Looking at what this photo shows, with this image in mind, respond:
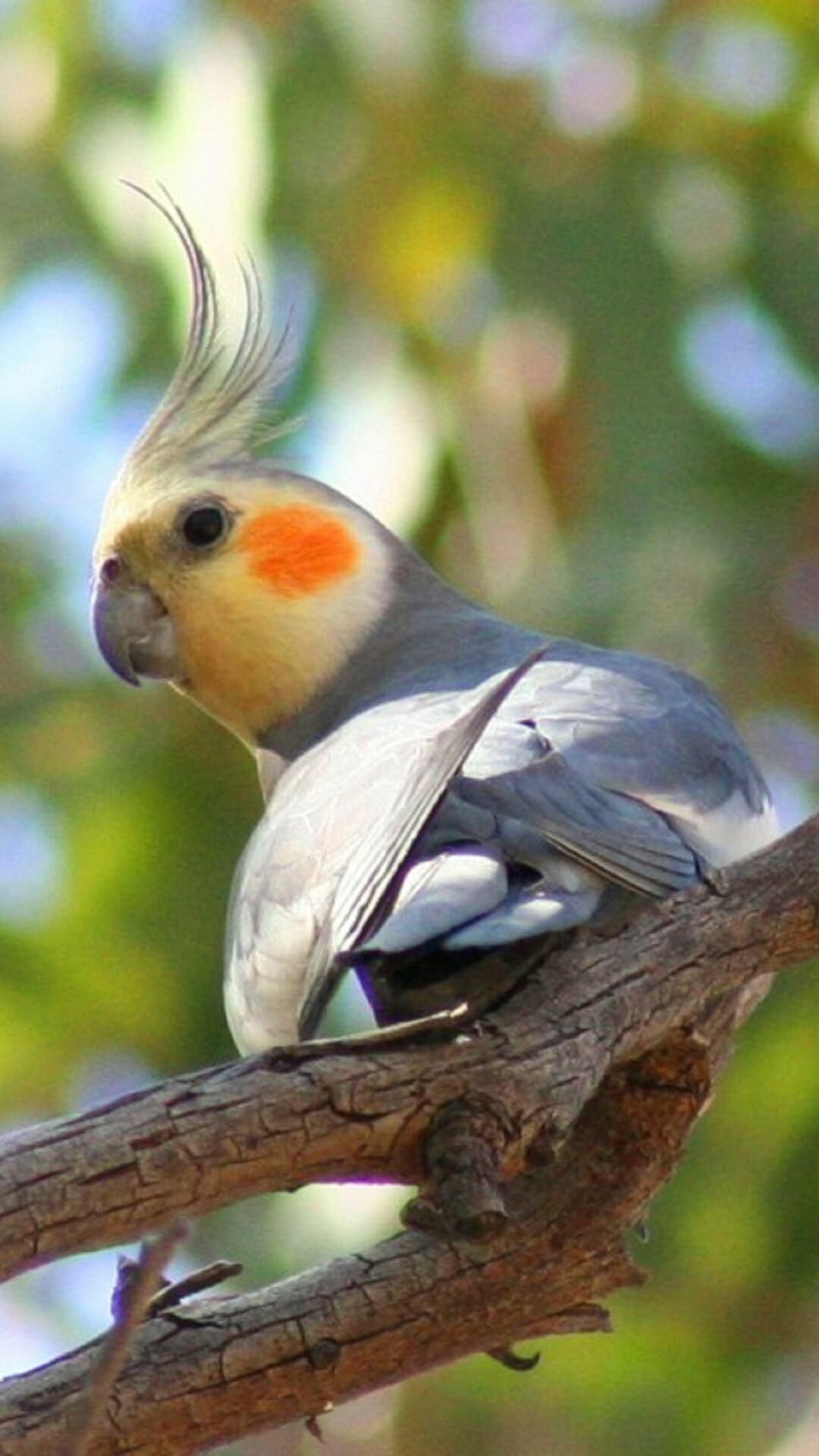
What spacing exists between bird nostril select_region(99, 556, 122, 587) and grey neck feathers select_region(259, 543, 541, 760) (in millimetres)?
464

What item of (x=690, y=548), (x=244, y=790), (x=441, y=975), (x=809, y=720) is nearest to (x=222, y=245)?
(x=690, y=548)

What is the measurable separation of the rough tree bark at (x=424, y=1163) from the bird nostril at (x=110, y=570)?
200 centimetres

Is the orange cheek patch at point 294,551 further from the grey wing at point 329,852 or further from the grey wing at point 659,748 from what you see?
the grey wing at point 659,748

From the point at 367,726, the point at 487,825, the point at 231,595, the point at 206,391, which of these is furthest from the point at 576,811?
the point at 206,391

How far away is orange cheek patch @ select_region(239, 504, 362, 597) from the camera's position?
513 cm

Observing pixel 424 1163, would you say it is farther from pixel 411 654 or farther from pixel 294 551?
pixel 294 551

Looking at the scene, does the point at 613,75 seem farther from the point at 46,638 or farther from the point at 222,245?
the point at 46,638

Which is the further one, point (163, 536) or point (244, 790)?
point (244, 790)

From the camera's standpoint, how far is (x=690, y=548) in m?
5.91

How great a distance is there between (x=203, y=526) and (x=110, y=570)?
8.8 inches

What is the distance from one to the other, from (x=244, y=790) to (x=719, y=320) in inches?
72.0

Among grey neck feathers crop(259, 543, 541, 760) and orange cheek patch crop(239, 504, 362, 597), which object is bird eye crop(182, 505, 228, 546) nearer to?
orange cheek patch crop(239, 504, 362, 597)

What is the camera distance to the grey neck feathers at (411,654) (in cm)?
455

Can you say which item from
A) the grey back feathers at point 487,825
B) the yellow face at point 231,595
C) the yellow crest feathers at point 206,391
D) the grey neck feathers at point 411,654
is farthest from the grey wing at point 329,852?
the yellow crest feathers at point 206,391
